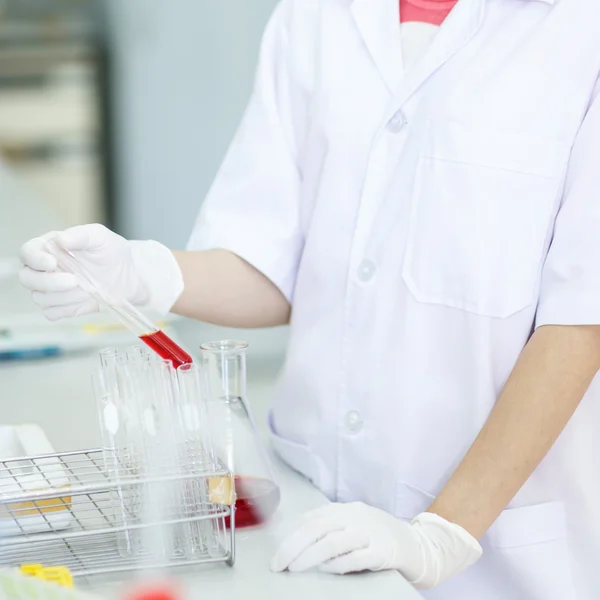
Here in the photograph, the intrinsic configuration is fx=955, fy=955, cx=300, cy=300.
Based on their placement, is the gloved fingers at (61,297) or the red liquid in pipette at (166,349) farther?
the gloved fingers at (61,297)

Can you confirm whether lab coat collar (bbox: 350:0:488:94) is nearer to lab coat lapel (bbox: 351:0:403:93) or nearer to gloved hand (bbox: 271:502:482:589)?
lab coat lapel (bbox: 351:0:403:93)

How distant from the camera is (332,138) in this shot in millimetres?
1299

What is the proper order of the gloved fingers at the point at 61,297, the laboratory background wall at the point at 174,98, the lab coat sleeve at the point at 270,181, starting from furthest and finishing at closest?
the laboratory background wall at the point at 174,98
the lab coat sleeve at the point at 270,181
the gloved fingers at the point at 61,297

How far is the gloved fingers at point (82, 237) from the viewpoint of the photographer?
1134mm

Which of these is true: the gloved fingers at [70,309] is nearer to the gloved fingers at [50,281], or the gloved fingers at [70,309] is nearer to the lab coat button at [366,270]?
the gloved fingers at [50,281]

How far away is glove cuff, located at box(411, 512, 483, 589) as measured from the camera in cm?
103

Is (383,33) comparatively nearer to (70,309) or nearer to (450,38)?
(450,38)

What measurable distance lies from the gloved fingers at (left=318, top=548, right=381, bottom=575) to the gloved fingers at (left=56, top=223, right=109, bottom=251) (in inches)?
19.2

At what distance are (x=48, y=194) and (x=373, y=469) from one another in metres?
5.46

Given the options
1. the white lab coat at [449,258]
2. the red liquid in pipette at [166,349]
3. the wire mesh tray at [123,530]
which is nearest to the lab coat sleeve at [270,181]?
the white lab coat at [449,258]

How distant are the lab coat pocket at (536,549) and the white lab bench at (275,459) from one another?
0.23 metres

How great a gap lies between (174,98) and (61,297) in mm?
3430

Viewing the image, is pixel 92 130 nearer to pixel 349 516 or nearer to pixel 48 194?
pixel 48 194

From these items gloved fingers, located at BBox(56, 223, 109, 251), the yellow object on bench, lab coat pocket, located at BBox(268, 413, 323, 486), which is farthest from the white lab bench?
gloved fingers, located at BBox(56, 223, 109, 251)
